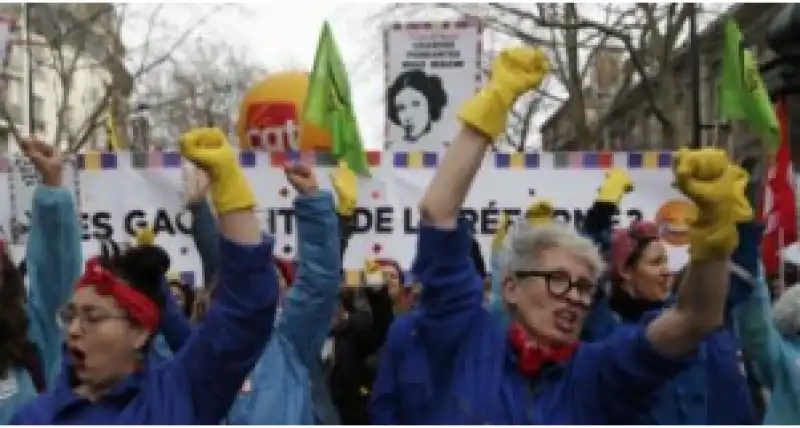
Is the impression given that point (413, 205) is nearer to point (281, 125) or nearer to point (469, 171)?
point (281, 125)

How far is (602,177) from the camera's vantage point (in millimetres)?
6719

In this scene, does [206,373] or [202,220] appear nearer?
[206,373]

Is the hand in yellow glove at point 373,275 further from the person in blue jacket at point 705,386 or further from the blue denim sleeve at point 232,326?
the blue denim sleeve at point 232,326

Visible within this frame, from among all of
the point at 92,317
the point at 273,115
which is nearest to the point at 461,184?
the point at 92,317

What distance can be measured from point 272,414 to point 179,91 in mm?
28493

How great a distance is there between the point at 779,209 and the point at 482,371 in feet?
8.97

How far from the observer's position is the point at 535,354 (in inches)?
114

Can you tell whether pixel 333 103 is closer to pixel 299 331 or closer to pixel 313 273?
pixel 299 331

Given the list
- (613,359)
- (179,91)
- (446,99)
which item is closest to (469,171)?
(613,359)

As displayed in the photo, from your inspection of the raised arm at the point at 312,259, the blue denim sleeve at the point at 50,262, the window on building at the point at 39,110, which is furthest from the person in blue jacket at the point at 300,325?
the window on building at the point at 39,110

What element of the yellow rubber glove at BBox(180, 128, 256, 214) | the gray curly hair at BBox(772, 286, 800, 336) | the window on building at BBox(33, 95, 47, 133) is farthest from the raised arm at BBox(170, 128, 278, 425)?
the window on building at BBox(33, 95, 47, 133)

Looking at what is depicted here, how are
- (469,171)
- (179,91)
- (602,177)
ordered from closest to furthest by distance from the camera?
(469,171)
(602,177)
(179,91)

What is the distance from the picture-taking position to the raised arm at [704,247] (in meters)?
2.22

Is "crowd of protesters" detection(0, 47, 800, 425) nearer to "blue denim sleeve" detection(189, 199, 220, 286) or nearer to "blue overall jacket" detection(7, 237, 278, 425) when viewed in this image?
"blue overall jacket" detection(7, 237, 278, 425)
